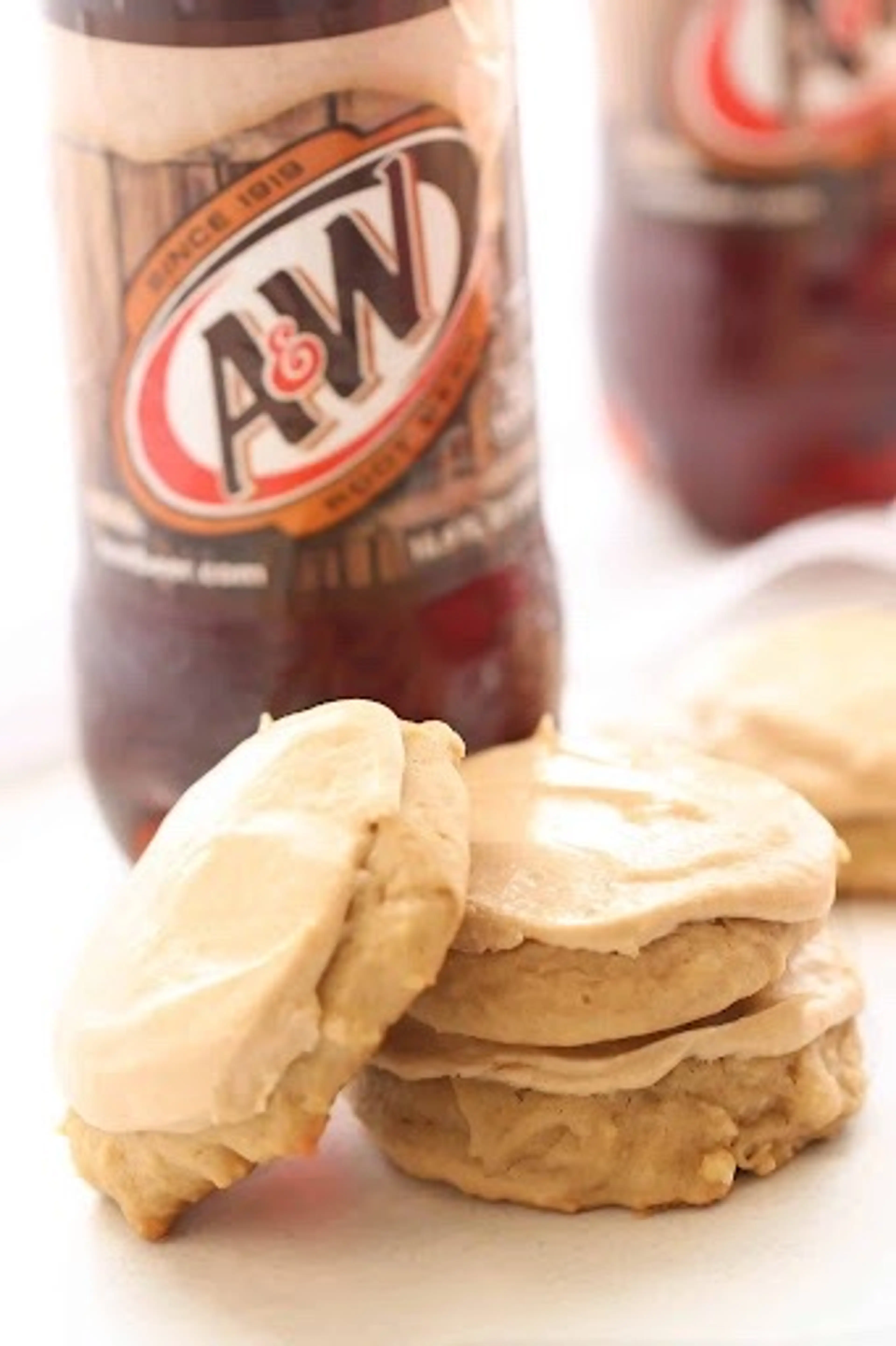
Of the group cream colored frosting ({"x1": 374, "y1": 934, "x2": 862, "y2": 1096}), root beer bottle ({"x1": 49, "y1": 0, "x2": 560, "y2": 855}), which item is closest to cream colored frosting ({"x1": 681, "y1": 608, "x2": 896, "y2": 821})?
root beer bottle ({"x1": 49, "y1": 0, "x2": 560, "y2": 855})

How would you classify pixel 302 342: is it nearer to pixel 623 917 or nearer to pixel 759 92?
pixel 623 917

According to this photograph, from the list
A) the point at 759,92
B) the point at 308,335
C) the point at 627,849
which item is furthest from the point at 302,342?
the point at 759,92

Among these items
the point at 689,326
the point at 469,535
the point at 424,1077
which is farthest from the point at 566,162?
the point at 424,1077

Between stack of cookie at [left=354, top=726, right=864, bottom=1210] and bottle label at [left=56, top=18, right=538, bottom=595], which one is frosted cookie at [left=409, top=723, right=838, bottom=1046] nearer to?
stack of cookie at [left=354, top=726, right=864, bottom=1210]

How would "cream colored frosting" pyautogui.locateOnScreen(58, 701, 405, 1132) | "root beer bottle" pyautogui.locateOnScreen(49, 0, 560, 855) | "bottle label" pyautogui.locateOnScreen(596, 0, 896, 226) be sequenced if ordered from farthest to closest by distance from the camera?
1. "bottle label" pyautogui.locateOnScreen(596, 0, 896, 226)
2. "root beer bottle" pyautogui.locateOnScreen(49, 0, 560, 855)
3. "cream colored frosting" pyautogui.locateOnScreen(58, 701, 405, 1132)

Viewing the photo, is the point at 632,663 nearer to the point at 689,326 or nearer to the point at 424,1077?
the point at 689,326

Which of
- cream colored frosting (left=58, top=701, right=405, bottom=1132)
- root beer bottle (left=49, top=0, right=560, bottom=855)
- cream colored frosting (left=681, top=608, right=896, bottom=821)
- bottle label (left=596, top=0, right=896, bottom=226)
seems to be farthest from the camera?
bottle label (left=596, top=0, right=896, bottom=226)
